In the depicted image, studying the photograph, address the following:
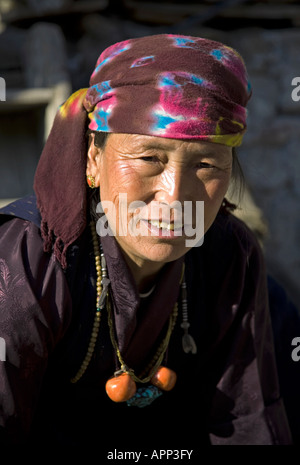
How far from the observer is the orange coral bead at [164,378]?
176cm

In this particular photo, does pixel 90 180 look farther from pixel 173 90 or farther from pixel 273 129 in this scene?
pixel 273 129

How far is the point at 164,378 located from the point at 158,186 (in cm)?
64

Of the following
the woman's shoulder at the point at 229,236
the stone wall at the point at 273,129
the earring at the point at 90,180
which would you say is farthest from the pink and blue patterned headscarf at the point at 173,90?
the stone wall at the point at 273,129

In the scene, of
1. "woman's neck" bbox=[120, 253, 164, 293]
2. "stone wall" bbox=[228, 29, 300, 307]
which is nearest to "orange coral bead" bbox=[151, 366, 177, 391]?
"woman's neck" bbox=[120, 253, 164, 293]

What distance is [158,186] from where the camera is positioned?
1.41 m

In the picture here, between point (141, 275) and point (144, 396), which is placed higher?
point (141, 275)

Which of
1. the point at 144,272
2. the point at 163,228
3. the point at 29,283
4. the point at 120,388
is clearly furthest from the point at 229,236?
the point at 29,283

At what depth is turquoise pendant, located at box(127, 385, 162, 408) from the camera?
1.76 metres

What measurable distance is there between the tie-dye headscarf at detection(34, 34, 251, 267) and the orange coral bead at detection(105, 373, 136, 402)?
1.30 ft

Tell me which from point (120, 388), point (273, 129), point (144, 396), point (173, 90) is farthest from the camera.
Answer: point (273, 129)

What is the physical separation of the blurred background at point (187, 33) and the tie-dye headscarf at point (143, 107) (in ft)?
3.88

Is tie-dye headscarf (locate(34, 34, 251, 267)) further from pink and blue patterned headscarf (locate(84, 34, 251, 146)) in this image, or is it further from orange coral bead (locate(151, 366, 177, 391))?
orange coral bead (locate(151, 366, 177, 391))

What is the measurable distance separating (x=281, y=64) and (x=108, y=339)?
2308 millimetres
